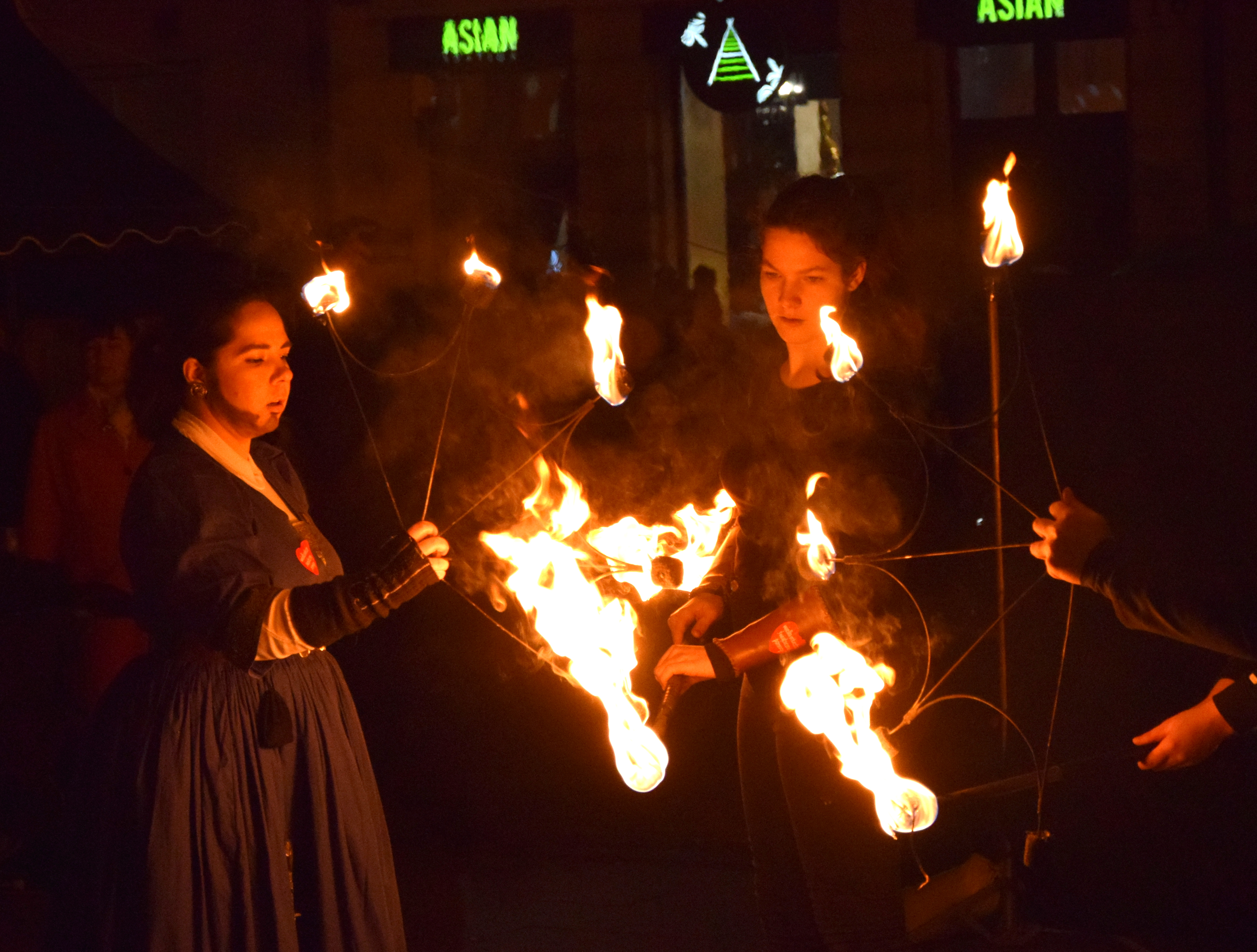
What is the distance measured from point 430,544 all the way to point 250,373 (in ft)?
2.13

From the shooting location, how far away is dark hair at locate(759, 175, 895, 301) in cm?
311

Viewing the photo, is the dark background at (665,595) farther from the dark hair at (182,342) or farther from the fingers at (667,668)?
the fingers at (667,668)

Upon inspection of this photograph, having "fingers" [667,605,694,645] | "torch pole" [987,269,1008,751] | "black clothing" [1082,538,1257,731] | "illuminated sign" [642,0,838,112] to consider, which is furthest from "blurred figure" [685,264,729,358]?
"black clothing" [1082,538,1257,731]

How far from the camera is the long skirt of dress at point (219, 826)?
2637 mm

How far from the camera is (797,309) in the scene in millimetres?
3168

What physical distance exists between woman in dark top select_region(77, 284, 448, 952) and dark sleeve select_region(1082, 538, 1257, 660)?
5.04ft

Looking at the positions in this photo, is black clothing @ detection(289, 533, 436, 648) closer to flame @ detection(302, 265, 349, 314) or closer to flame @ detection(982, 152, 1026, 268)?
flame @ detection(302, 265, 349, 314)

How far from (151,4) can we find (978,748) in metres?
9.43

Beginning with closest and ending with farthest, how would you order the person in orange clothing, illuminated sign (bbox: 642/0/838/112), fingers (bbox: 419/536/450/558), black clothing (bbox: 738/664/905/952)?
fingers (bbox: 419/536/450/558) → black clothing (bbox: 738/664/905/952) → the person in orange clothing → illuminated sign (bbox: 642/0/838/112)

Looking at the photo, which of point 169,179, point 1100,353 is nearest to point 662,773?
point 1100,353

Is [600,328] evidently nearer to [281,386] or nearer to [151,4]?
[281,386]

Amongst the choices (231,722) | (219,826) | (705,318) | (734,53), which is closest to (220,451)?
(231,722)

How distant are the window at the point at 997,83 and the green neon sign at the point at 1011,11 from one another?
894 mm

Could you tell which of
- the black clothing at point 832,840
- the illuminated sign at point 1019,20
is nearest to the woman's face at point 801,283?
the black clothing at point 832,840
